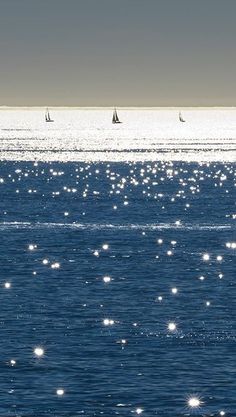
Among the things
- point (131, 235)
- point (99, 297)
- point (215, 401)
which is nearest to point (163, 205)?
point (131, 235)

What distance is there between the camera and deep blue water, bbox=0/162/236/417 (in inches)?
1626

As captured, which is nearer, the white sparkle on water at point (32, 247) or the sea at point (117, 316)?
the sea at point (117, 316)

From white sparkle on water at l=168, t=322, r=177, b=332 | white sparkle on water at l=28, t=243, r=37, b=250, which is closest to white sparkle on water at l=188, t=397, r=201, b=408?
white sparkle on water at l=168, t=322, r=177, b=332

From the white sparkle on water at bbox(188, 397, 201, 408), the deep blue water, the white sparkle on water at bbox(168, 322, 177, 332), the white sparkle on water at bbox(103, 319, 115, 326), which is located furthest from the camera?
the white sparkle on water at bbox(103, 319, 115, 326)

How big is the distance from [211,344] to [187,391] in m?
7.31

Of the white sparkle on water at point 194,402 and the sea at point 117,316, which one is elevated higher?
the sea at point 117,316

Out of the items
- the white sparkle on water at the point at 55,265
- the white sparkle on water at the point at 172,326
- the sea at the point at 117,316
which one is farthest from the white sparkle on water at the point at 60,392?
the white sparkle on water at the point at 55,265

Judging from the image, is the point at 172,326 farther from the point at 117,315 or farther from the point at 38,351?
the point at 38,351

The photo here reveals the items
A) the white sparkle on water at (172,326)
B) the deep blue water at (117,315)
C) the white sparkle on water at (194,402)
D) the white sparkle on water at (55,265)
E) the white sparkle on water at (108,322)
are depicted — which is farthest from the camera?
the white sparkle on water at (55,265)

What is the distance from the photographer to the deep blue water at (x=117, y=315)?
136ft

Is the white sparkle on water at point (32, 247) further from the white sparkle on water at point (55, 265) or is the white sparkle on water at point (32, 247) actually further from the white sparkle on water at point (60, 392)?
the white sparkle on water at point (60, 392)

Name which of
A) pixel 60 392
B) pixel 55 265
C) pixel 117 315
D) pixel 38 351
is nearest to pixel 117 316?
pixel 117 315

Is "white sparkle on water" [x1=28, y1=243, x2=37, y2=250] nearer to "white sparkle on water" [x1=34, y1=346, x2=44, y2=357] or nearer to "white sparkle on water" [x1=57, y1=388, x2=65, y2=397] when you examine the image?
"white sparkle on water" [x1=34, y1=346, x2=44, y2=357]

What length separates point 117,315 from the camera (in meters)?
56.2
